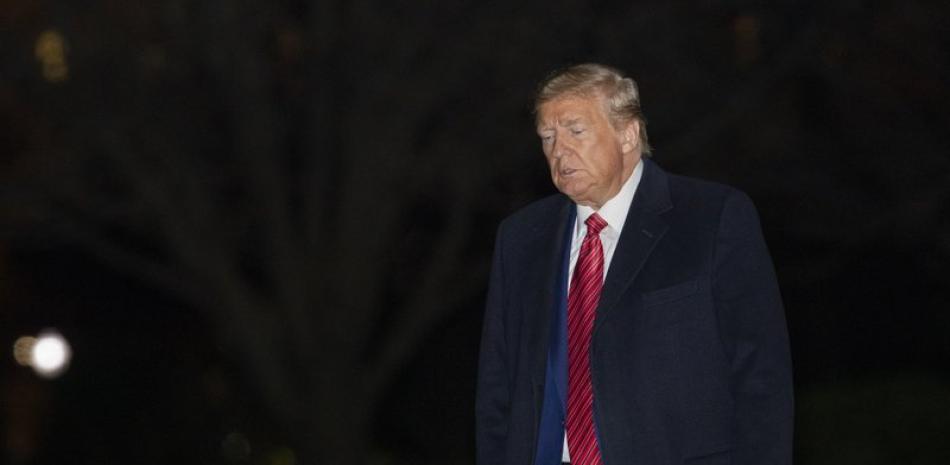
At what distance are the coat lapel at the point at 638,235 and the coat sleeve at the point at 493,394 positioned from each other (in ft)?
1.57

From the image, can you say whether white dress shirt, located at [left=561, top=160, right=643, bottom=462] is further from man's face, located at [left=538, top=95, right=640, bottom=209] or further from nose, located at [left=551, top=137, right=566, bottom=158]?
nose, located at [left=551, top=137, right=566, bottom=158]

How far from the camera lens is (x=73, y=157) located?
1200cm

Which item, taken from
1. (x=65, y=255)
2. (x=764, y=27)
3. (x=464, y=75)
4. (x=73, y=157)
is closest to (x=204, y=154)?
(x=73, y=157)

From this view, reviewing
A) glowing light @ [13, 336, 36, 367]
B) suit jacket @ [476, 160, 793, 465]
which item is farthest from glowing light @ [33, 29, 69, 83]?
glowing light @ [13, 336, 36, 367]

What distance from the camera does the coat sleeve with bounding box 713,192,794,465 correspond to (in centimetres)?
443

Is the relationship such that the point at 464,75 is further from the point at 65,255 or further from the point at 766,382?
the point at 65,255

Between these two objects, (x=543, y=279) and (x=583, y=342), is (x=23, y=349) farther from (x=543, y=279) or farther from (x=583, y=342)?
(x=583, y=342)

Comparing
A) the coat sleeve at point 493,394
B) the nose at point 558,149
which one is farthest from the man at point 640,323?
the coat sleeve at point 493,394

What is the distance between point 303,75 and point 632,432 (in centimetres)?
794

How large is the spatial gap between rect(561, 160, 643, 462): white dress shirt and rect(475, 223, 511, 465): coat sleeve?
33 cm

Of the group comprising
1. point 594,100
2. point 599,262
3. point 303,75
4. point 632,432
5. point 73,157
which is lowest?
point 632,432

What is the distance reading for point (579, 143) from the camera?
450cm

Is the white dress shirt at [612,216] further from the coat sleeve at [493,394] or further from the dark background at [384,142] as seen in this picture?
the dark background at [384,142]

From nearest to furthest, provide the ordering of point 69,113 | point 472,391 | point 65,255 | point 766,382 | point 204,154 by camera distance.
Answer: point 766,382, point 69,113, point 204,154, point 472,391, point 65,255
